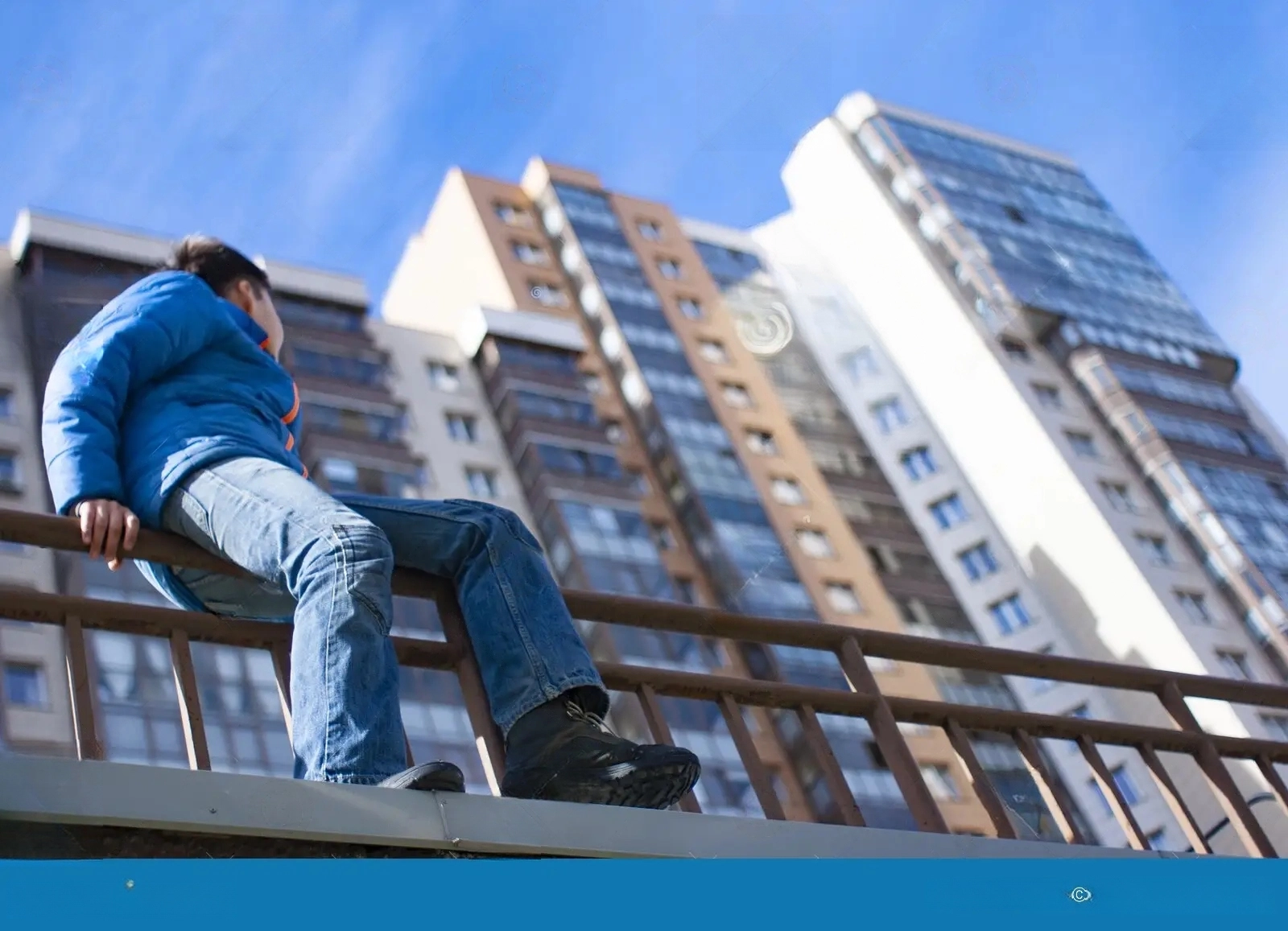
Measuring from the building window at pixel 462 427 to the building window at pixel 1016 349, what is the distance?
58.1ft

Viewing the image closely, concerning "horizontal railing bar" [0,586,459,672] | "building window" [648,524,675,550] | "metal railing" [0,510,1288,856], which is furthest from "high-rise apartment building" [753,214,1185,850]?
"horizontal railing bar" [0,586,459,672]

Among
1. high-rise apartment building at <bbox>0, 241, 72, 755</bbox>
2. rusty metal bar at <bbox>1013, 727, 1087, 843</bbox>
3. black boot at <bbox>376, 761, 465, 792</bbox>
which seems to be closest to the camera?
black boot at <bbox>376, 761, 465, 792</bbox>

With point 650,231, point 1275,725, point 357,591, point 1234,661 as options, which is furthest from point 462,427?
point 357,591

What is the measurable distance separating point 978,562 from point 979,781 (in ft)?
144

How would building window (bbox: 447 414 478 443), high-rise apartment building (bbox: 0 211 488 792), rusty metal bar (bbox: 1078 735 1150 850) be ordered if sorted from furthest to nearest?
building window (bbox: 447 414 478 443)
high-rise apartment building (bbox: 0 211 488 792)
rusty metal bar (bbox: 1078 735 1150 850)

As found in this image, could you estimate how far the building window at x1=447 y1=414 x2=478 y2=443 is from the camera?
41.1 meters

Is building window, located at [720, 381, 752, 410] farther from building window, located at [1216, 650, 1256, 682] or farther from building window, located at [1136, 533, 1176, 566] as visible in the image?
building window, located at [1216, 650, 1256, 682]

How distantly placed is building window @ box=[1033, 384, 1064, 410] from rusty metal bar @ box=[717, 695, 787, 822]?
4680cm

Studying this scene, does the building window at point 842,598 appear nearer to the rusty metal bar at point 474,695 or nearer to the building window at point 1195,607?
the building window at point 1195,607

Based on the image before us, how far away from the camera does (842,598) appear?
45094 mm

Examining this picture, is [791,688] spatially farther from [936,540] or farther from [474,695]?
[936,540]

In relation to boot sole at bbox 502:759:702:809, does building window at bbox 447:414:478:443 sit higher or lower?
higher

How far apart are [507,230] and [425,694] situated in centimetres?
2210

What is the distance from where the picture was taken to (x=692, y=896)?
6.22 ft
